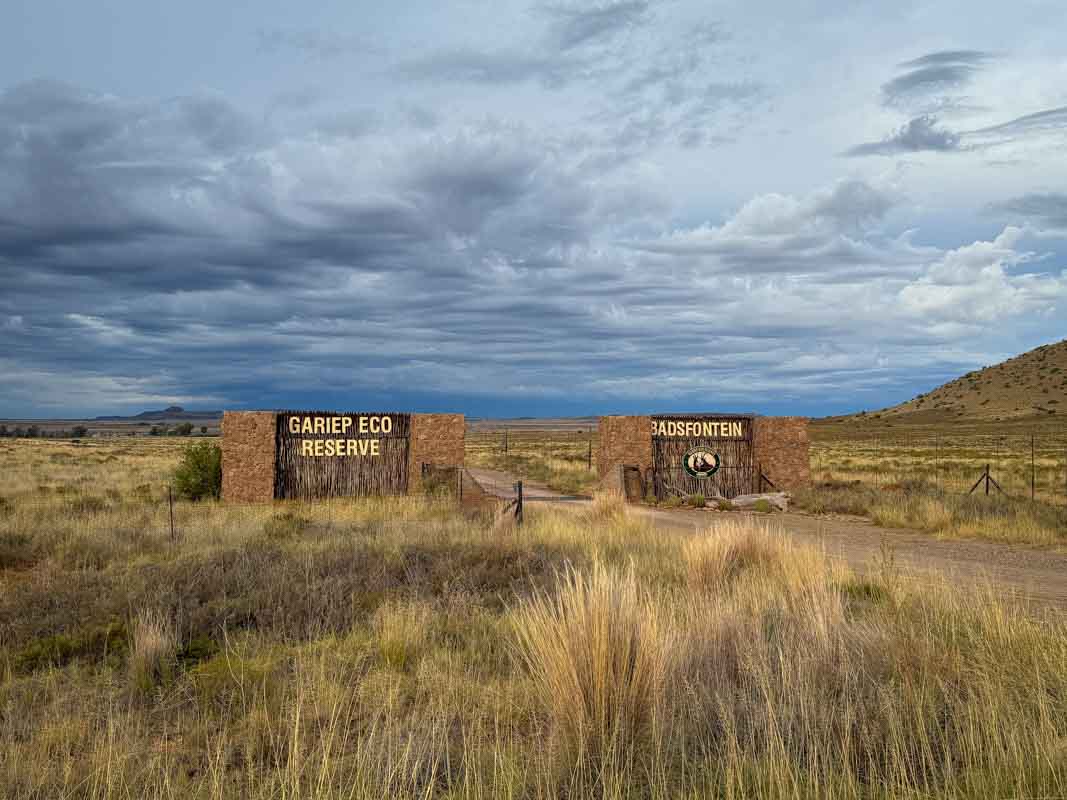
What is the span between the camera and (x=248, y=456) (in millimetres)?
23656

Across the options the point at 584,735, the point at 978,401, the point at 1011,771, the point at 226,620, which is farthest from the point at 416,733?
the point at 978,401

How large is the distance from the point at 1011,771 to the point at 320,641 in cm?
585

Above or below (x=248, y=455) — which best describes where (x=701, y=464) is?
below

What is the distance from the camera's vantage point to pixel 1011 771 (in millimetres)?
4133

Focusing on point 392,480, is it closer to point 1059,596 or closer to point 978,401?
point 1059,596

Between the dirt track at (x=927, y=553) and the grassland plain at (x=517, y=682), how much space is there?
2349mm

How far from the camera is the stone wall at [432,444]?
25391mm

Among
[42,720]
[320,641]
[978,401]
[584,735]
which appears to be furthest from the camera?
[978,401]

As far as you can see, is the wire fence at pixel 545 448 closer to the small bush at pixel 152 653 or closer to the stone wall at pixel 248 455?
the stone wall at pixel 248 455

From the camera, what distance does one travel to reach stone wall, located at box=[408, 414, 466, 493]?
25.4 m

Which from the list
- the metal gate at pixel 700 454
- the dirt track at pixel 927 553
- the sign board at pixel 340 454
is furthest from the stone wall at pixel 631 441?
the sign board at pixel 340 454

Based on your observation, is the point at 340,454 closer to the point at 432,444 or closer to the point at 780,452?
the point at 432,444

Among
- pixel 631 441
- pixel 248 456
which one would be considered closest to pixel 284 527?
pixel 248 456

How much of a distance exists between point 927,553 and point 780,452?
1190cm
